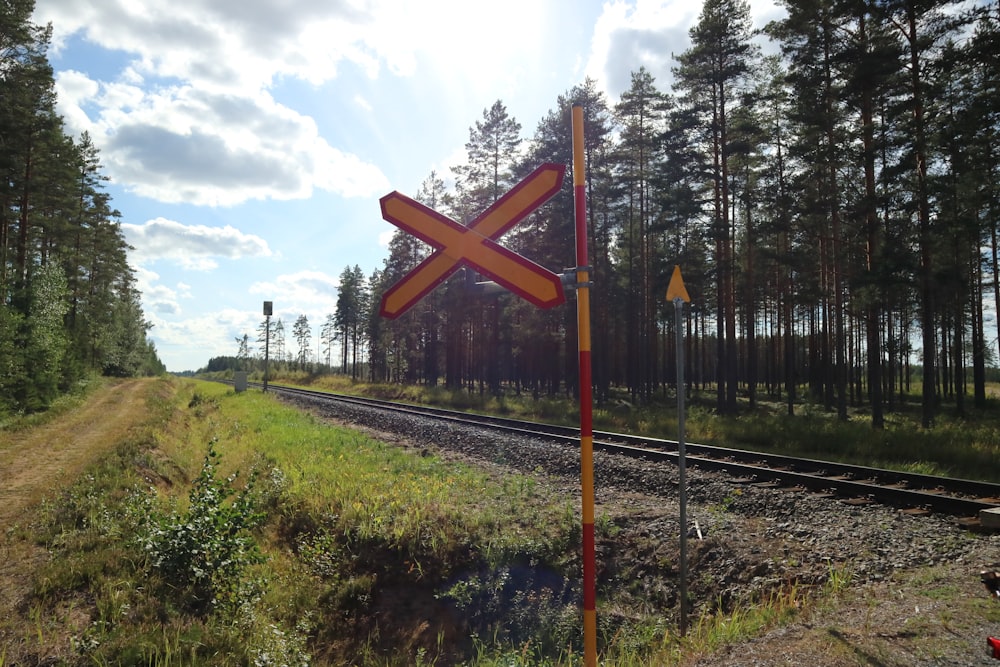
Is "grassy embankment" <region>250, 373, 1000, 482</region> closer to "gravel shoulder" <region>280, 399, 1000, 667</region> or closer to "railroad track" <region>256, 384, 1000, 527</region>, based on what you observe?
"railroad track" <region>256, 384, 1000, 527</region>

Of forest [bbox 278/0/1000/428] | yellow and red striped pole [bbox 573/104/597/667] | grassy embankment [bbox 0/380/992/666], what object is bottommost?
grassy embankment [bbox 0/380/992/666]

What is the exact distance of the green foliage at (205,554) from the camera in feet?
16.8

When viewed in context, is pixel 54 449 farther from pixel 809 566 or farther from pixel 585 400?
pixel 809 566

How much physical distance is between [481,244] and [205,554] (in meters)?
5.00

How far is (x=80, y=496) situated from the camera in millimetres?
7199

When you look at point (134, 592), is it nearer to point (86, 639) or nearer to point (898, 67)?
point (86, 639)

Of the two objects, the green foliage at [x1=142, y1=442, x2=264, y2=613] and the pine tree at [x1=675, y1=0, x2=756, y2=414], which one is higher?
the pine tree at [x1=675, y1=0, x2=756, y2=414]

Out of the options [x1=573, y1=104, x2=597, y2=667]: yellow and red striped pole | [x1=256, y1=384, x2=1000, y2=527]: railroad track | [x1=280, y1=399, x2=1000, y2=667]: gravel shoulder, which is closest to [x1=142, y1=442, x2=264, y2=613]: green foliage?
[x1=280, y1=399, x2=1000, y2=667]: gravel shoulder

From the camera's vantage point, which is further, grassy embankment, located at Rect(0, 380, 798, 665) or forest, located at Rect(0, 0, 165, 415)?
forest, located at Rect(0, 0, 165, 415)

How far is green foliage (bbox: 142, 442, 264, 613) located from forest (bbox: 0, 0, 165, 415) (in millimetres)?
16072

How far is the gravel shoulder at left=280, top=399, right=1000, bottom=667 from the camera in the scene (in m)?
3.69

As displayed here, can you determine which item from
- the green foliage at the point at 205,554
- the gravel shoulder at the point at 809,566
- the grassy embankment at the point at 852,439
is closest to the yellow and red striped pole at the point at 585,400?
the gravel shoulder at the point at 809,566

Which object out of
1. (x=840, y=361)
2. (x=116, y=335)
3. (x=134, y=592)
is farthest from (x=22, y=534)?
(x=116, y=335)

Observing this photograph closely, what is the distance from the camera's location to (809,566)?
5.74 metres
